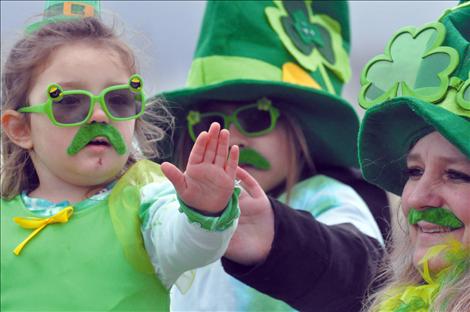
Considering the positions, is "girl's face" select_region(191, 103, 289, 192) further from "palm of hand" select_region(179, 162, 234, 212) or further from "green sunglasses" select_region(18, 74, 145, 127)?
"palm of hand" select_region(179, 162, 234, 212)

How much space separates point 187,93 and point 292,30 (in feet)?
1.33

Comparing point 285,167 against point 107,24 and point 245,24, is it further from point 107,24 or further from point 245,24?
point 107,24

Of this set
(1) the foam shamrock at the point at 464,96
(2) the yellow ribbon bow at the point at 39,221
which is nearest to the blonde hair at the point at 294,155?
(2) the yellow ribbon bow at the point at 39,221

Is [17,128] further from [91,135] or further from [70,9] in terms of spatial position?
[70,9]

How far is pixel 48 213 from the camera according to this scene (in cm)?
240

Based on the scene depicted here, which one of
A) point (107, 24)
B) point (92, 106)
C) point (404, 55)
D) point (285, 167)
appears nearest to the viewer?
point (404, 55)

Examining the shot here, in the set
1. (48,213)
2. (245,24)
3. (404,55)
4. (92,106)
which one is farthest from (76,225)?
(245,24)

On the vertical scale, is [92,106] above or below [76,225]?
above

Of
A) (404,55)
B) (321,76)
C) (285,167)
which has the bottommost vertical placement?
(285,167)

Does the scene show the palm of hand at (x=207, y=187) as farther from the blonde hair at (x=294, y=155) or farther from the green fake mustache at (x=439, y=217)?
the blonde hair at (x=294, y=155)

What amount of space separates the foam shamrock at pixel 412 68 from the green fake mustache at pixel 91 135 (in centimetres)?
59

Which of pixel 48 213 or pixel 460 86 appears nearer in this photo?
pixel 460 86

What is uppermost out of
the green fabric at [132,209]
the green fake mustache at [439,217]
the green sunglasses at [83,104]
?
the green fake mustache at [439,217]

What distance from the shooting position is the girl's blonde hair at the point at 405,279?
1870 millimetres
